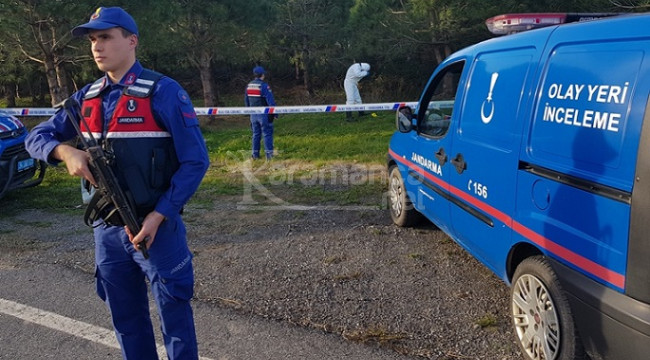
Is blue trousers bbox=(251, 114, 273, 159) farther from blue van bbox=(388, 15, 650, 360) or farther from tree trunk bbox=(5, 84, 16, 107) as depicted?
tree trunk bbox=(5, 84, 16, 107)

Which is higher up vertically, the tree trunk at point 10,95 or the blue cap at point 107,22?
the blue cap at point 107,22

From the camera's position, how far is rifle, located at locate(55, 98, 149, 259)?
89.5 inches

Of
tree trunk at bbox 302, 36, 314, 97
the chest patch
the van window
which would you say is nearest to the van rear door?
the van window

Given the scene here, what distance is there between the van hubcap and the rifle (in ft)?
6.49

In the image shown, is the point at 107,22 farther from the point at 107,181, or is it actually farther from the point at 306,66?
the point at 306,66

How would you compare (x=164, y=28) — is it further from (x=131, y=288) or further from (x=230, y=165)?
Result: (x=131, y=288)

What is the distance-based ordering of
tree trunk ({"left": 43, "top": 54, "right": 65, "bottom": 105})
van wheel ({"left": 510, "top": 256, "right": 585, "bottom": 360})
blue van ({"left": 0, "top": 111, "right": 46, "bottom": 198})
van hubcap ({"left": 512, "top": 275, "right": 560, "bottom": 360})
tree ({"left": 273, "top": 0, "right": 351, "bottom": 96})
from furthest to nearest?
tree ({"left": 273, "top": 0, "right": 351, "bottom": 96}) < tree trunk ({"left": 43, "top": 54, "right": 65, "bottom": 105}) < blue van ({"left": 0, "top": 111, "right": 46, "bottom": 198}) < van hubcap ({"left": 512, "top": 275, "right": 560, "bottom": 360}) < van wheel ({"left": 510, "top": 256, "right": 585, "bottom": 360})

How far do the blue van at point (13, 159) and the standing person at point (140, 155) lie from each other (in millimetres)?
4404

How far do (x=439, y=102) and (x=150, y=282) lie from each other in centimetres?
317

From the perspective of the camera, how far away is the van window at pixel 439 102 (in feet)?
14.3

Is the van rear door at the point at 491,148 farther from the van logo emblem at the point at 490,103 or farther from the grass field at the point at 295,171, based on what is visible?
the grass field at the point at 295,171

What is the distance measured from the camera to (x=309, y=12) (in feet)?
70.4

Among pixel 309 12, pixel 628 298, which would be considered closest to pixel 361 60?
pixel 309 12

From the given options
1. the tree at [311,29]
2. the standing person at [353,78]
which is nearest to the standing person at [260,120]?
the standing person at [353,78]
